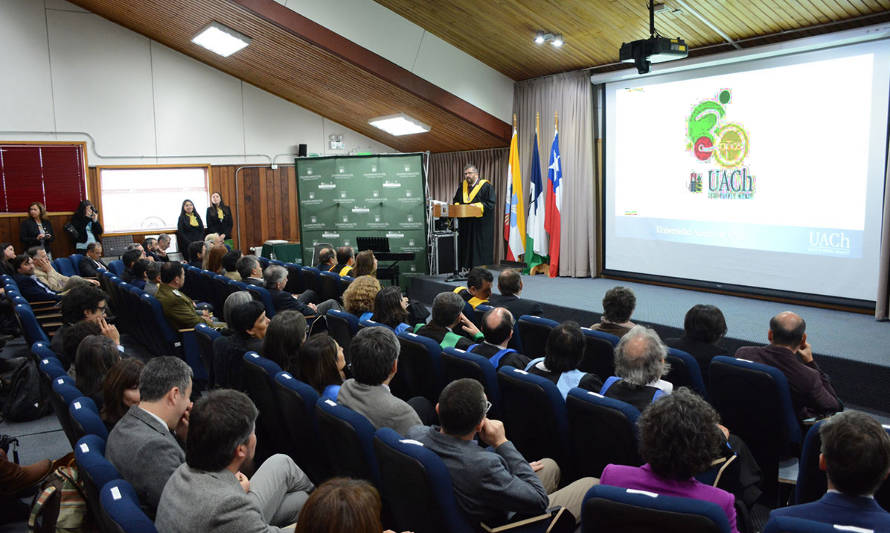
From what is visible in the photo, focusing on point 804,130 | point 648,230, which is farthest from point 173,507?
point 648,230

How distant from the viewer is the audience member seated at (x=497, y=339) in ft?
10.9

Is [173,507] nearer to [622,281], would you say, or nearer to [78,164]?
[622,281]

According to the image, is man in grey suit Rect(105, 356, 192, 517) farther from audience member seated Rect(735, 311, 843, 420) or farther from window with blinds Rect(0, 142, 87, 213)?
window with blinds Rect(0, 142, 87, 213)

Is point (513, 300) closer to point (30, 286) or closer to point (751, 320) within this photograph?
point (751, 320)

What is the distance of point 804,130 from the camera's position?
6.55 meters

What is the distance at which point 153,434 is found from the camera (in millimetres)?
2211

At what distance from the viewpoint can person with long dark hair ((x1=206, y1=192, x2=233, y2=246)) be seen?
37.4ft

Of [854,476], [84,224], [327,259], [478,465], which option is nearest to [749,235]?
[327,259]

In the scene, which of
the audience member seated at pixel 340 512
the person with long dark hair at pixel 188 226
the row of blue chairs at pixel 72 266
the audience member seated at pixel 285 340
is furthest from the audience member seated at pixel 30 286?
the audience member seated at pixel 340 512

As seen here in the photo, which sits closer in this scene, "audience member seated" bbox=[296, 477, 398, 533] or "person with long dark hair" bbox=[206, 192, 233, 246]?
"audience member seated" bbox=[296, 477, 398, 533]

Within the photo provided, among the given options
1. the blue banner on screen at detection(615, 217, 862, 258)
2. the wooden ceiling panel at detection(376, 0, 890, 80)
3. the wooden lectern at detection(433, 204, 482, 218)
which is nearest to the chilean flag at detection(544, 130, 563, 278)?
the blue banner on screen at detection(615, 217, 862, 258)

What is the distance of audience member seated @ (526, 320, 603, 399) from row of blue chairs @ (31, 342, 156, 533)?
1.82 meters

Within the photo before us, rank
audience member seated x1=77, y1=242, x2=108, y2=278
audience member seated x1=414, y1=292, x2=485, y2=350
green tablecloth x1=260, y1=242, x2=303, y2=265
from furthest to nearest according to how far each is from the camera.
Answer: green tablecloth x1=260, y1=242, x2=303, y2=265
audience member seated x1=77, y1=242, x2=108, y2=278
audience member seated x1=414, y1=292, x2=485, y2=350

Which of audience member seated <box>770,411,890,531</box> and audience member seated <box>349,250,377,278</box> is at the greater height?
audience member seated <box>349,250,377,278</box>
